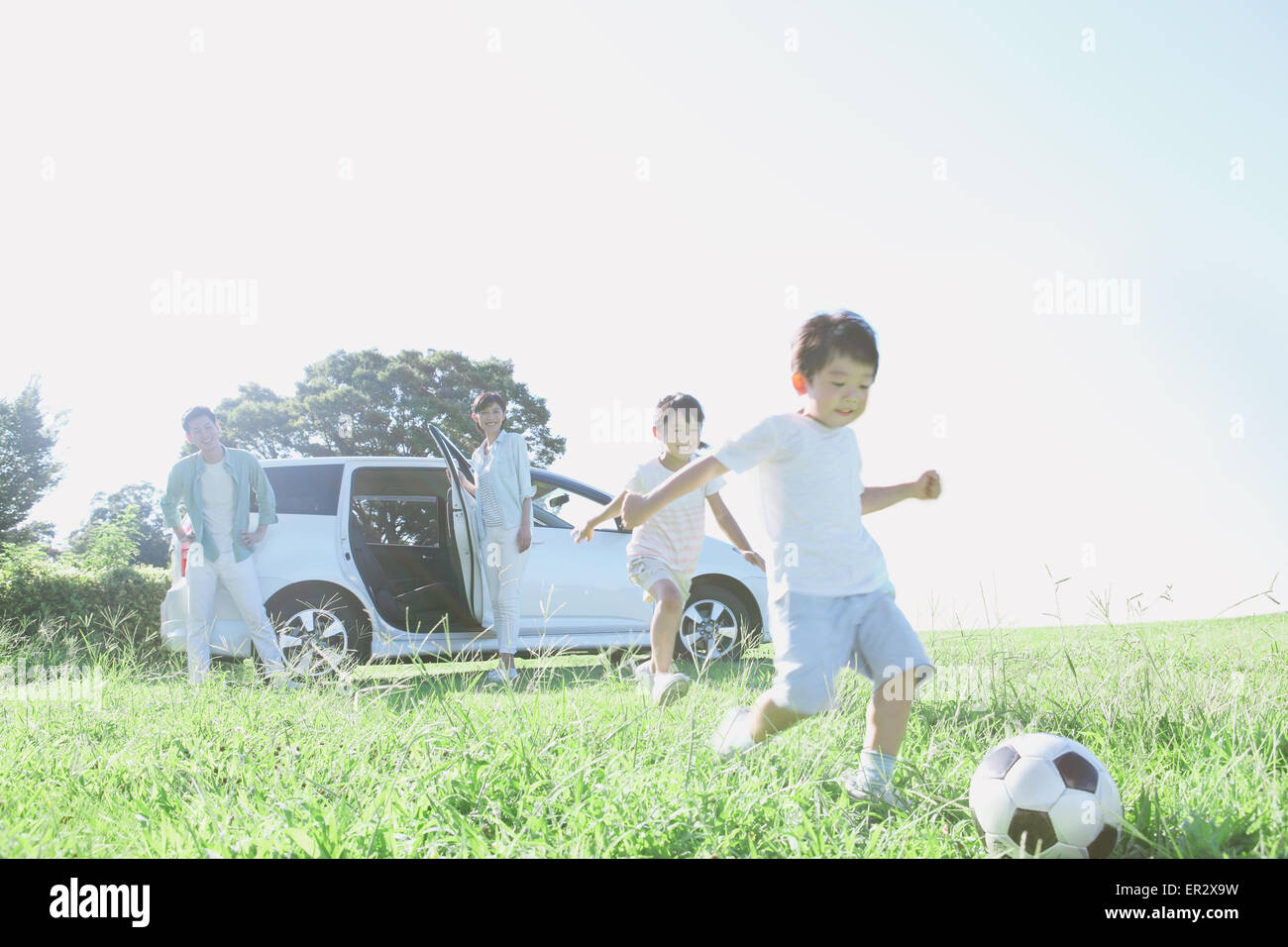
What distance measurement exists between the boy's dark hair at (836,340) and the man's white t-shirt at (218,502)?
15.5 feet

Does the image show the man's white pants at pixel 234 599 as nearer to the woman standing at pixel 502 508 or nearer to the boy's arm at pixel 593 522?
the woman standing at pixel 502 508

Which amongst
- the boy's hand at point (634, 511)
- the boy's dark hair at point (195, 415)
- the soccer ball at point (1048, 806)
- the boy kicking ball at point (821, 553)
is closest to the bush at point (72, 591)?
the boy's dark hair at point (195, 415)

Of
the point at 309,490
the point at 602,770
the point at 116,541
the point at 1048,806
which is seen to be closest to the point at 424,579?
the point at 309,490

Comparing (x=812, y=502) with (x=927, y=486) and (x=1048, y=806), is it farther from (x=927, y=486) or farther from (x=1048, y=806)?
(x=1048, y=806)

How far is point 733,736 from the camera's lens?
277 centimetres

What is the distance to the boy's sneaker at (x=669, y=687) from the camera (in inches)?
138

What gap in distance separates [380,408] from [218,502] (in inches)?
621

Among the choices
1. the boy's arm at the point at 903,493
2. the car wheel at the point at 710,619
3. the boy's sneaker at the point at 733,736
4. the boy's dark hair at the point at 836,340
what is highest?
the boy's dark hair at the point at 836,340

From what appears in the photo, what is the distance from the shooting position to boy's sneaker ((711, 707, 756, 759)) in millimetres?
2689

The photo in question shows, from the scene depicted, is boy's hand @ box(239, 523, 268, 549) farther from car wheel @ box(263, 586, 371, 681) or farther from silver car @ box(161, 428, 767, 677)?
car wheel @ box(263, 586, 371, 681)

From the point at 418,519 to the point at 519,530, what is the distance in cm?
214

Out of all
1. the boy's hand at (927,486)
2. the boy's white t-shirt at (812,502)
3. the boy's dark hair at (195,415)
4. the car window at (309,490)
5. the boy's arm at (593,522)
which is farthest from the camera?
the car window at (309,490)

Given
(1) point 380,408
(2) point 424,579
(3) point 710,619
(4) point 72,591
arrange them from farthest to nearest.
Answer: (1) point 380,408 → (4) point 72,591 → (2) point 424,579 → (3) point 710,619
